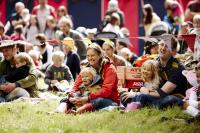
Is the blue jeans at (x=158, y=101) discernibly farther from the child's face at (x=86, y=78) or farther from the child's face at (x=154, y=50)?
the child's face at (x=154, y=50)

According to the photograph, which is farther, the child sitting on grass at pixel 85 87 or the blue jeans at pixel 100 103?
the child sitting on grass at pixel 85 87

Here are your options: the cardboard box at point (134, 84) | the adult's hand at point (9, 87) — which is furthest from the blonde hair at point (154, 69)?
the adult's hand at point (9, 87)

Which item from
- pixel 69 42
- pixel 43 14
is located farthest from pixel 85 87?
pixel 43 14

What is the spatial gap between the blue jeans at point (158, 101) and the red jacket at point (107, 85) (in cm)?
43

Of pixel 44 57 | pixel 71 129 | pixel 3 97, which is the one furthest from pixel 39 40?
pixel 71 129

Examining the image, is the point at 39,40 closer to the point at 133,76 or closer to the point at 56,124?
the point at 133,76

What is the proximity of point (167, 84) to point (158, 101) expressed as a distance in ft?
0.97

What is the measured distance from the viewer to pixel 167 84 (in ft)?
33.1

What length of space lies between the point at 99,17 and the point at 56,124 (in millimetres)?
11178

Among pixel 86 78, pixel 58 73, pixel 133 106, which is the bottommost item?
pixel 133 106

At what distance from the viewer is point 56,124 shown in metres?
9.33

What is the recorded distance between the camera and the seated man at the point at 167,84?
999 cm

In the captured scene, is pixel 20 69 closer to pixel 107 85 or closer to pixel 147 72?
pixel 107 85

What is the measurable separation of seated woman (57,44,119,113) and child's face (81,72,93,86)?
0.16m
